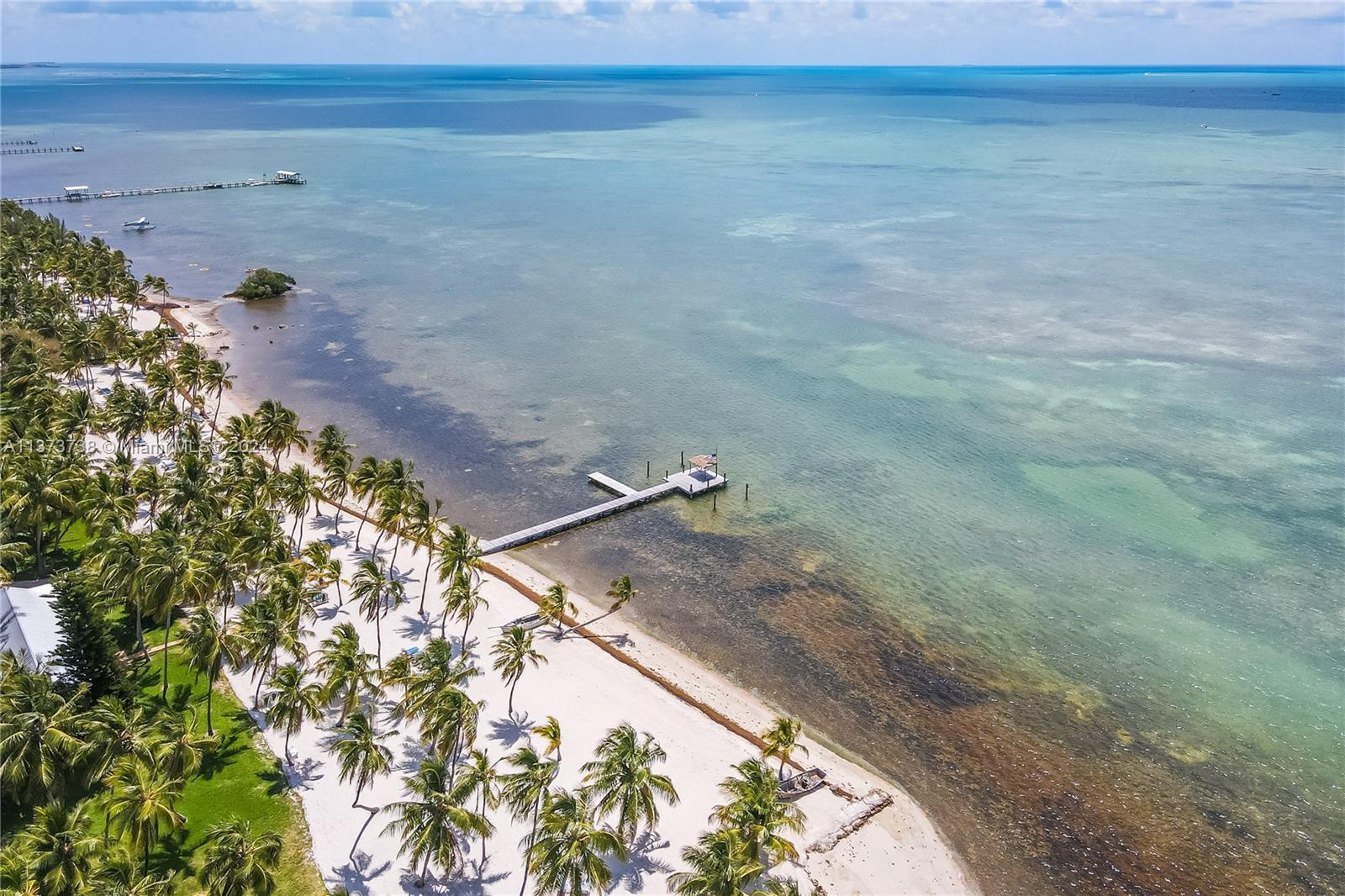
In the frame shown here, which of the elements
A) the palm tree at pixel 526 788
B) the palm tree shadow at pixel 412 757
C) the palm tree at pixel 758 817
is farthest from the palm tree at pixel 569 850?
the palm tree shadow at pixel 412 757

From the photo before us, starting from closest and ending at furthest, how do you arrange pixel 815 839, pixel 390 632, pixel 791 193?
pixel 815 839
pixel 390 632
pixel 791 193

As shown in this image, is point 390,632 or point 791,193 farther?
point 791,193

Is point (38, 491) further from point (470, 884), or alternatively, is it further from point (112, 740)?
point (470, 884)

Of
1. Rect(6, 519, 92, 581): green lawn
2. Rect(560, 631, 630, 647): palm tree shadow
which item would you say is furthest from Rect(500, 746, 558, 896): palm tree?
Rect(6, 519, 92, 581): green lawn

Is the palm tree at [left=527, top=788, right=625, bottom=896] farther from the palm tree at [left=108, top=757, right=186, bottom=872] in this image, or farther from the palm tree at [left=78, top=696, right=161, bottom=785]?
the palm tree at [left=78, top=696, right=161, bottom=785]

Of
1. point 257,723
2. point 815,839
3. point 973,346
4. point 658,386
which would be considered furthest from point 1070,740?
point 973,346

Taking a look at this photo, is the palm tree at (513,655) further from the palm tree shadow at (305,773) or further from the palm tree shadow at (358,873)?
the palm tree shadow at (358,873)

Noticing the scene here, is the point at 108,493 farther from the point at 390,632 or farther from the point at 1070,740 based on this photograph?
the point at 1070,740
